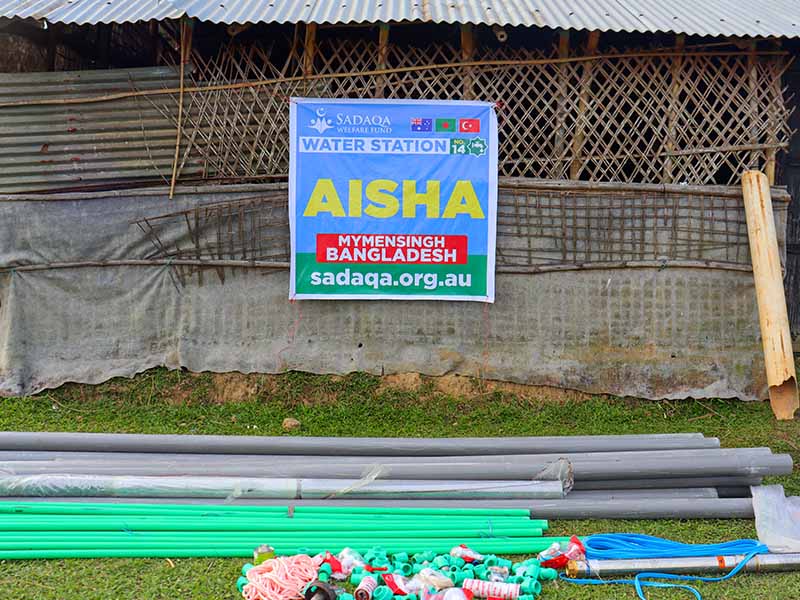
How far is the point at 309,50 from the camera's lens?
5.73 meters

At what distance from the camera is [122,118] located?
19.3ft

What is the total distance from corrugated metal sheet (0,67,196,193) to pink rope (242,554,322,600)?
3472 mm

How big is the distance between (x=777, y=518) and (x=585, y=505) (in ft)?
3.08

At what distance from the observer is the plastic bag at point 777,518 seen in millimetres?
3699

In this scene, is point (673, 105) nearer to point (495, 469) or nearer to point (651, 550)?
point (495, 469)

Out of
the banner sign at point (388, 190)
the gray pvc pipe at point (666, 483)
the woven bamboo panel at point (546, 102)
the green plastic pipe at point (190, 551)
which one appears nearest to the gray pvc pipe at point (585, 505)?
the gray pvc pipe at point (666, 483)

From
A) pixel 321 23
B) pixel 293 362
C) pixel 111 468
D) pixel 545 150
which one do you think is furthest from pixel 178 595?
pixel 545 150

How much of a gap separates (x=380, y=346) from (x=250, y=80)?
7.22 feet

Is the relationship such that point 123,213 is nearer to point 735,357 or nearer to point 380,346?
point 380,346

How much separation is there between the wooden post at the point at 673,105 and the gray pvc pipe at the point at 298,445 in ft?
7.24

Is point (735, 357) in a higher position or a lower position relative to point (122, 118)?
lower

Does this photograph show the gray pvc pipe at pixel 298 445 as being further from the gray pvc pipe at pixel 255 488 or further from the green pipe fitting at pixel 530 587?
the green pipe fitting at pixel 530 587

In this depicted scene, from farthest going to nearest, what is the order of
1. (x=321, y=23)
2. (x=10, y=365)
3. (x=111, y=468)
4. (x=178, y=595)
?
(x=10, y=365)
(x=321, y=23)
(x=111, y=468)
(x=178, y=595)

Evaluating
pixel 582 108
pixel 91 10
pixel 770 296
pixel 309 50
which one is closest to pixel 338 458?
pixel 309 50
